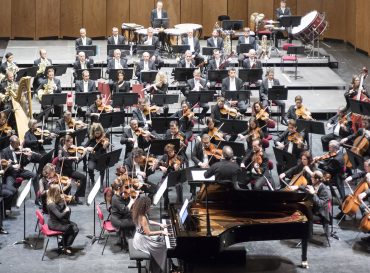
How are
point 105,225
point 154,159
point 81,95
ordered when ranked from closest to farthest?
1. point 105,225
2. point 154,159
3. point 81,95

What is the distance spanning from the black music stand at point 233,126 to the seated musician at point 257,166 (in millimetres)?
949

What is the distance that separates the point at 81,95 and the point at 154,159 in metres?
3.17

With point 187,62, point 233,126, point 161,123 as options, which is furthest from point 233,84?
point 161,123

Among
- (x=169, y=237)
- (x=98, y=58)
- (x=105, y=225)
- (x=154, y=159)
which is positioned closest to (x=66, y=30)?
(x=98, y=58)

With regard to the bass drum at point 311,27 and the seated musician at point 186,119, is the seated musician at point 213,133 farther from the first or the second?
the bass drum at point 311,27

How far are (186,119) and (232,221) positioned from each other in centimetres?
509

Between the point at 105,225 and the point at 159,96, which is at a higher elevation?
the point at 159,96

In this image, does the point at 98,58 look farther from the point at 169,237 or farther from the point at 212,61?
the point at 169,237

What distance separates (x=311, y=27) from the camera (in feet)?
73.9

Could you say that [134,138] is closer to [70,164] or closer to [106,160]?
[70,164]

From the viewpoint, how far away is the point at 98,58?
23.1m

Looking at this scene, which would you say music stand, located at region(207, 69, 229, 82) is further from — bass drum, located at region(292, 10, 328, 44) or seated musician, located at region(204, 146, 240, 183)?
seated musician, located at region(204, 146, 240, 183)

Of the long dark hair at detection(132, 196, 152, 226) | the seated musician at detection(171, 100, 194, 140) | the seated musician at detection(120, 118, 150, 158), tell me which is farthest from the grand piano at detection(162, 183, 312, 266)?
the seated musician at detection(171, 100, 194, 140)

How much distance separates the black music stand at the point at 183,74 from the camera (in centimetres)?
1886
